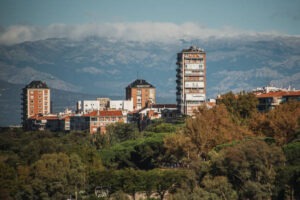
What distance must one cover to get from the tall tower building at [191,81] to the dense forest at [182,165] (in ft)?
130

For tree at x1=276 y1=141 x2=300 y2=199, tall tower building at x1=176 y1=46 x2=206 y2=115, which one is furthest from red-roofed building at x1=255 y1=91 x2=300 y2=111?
tree at x1=276 y1=141 x2=300 y2=199

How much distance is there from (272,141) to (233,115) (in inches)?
941

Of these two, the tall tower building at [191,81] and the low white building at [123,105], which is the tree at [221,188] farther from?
the low white building at [123,105]

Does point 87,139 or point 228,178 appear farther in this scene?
point 87,139

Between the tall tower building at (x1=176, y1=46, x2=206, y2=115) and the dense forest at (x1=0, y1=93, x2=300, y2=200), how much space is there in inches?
1562

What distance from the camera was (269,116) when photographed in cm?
8581

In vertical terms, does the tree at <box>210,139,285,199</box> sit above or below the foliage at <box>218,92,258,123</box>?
below

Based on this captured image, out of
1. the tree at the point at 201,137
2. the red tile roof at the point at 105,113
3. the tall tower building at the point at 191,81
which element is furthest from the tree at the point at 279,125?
the red tile roof at the point at 105,113

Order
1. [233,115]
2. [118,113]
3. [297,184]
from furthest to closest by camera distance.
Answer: [118,113]
[233,115]
[297,184]

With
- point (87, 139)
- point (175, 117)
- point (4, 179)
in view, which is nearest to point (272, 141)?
point (4, 179)

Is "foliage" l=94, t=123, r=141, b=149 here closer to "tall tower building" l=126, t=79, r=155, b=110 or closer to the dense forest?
the dense forest

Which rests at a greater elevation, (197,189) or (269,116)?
(269,116)

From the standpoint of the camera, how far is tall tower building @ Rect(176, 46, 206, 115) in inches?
5231

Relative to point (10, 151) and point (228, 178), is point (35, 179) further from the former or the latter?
point (10, 151)
